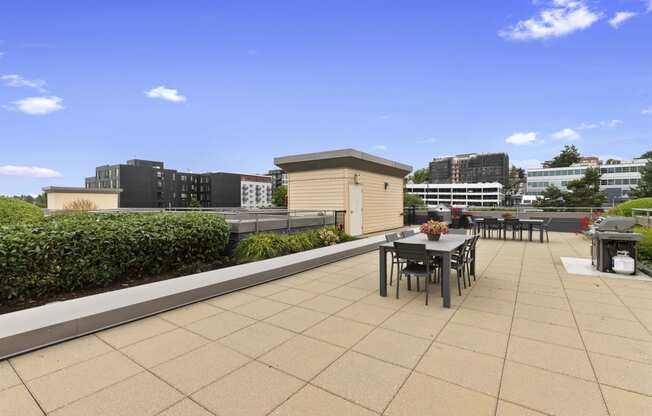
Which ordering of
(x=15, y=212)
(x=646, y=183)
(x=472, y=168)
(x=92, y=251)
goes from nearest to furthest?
(x=92, y=251) → (x=15, y=212) → (x=646, y=183) → (x=472, y=168)

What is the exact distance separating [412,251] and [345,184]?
282 inches

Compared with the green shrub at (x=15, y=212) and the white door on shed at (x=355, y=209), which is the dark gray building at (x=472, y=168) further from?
the green shrub at (x=15, y=212)

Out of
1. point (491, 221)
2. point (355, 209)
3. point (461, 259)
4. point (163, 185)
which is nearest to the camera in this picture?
point (461, 259)

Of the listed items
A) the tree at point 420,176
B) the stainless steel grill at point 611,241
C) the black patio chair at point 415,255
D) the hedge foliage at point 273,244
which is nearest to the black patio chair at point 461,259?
the black patio chair at point 415,255

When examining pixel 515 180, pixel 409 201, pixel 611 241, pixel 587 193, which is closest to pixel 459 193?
pixel 515 180

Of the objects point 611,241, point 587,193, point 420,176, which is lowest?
point 611,241

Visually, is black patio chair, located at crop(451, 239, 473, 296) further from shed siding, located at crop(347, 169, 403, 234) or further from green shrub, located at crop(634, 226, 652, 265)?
shed siding, located at crop(347, 169, 403, 234)

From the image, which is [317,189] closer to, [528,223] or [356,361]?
[528,223]

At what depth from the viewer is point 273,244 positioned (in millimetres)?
6887

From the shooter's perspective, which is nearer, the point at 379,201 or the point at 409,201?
the point at 379,201

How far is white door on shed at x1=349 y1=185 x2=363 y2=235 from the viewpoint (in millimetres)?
11320

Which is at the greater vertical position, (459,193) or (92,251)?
(459,193)

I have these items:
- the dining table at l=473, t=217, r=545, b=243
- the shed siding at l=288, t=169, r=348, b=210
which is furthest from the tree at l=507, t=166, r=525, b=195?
the shed siding at l=288, t=169, r=348, b=210

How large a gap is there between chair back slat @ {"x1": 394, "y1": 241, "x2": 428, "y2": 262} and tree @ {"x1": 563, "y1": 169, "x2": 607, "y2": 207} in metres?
37.3
